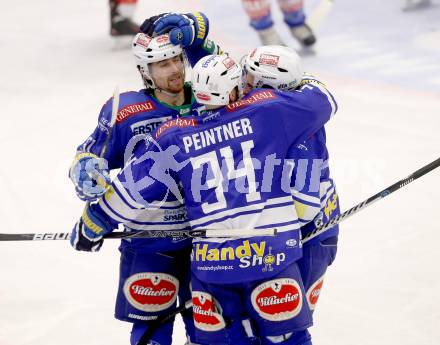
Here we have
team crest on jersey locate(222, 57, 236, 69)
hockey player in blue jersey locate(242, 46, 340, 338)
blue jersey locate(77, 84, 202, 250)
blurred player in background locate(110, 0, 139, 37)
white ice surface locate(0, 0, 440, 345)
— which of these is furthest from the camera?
blurred player in background locate(110, 0, 139, 37)

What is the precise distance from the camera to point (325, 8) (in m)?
10.2

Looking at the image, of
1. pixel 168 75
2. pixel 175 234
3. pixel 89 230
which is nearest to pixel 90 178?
pixel 89 230

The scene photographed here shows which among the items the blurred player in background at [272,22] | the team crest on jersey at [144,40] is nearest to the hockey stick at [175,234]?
the team crest on jersey at [144,40]

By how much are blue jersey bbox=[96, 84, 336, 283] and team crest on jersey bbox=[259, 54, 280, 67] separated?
7.5 inches

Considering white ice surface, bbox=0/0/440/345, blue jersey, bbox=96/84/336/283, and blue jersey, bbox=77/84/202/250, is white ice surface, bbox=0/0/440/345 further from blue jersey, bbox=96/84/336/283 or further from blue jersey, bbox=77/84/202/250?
blue jersey, bbox=96/84/336/283

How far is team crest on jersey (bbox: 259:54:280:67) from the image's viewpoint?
4.01 metres

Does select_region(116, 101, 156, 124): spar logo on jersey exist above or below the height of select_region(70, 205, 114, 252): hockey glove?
above

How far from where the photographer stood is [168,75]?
422 cm

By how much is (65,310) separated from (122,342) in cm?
49

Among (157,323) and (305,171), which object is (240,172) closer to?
(305,171)

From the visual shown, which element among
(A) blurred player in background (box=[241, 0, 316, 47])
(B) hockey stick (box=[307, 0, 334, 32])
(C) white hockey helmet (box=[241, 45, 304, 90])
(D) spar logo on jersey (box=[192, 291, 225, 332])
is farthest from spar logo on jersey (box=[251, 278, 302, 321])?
(B) hockey stick (box=[307, 0, 334, 32])

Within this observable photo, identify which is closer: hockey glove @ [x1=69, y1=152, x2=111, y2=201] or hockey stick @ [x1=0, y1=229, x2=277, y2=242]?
hockey stick @ [x1=0, y1=229, x2=277, y2=242]

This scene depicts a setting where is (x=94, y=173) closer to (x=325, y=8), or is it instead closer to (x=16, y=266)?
(x=16, y=266)

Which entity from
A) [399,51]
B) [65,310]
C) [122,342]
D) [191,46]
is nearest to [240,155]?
[191,46]
